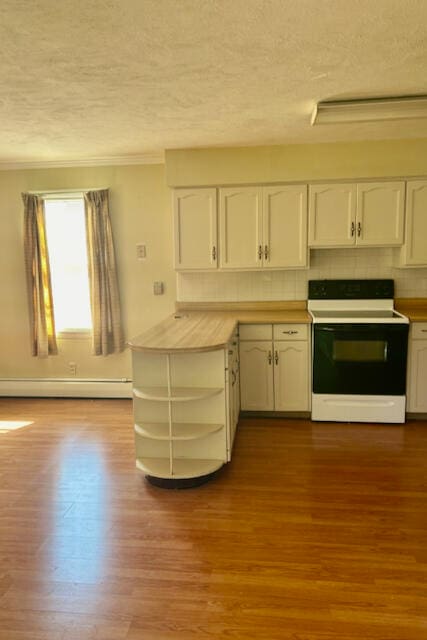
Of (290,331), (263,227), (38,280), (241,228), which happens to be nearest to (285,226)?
(263,227)

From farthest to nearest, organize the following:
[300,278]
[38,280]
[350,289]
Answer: [38,280] → [300,278] → [350,289]

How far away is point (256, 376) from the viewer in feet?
12.9

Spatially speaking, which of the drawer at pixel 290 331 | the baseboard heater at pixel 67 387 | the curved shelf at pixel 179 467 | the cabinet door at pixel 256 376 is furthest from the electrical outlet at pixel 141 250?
the curved shelf at pixel 179 467

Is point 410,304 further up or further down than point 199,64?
further down

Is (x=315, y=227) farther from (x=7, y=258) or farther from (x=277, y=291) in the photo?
(x=7, y=258)

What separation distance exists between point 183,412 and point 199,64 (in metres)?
2.01

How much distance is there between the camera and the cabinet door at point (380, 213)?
3.87 meters

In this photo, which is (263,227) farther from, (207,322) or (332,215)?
(207,322)

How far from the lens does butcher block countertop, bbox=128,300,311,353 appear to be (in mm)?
2738

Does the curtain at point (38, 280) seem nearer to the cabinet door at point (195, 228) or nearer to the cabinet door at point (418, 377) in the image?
the cabinet door at point (195, 228)

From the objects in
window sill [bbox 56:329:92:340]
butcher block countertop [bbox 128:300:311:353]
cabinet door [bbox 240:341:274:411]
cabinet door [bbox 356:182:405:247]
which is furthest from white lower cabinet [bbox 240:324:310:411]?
window sill [bbox 56:329:92:340]

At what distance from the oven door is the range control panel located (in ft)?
1.95

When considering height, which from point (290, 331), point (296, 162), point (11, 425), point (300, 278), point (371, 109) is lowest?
point (11, 425)

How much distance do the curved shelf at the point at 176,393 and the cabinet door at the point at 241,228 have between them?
1.54m
